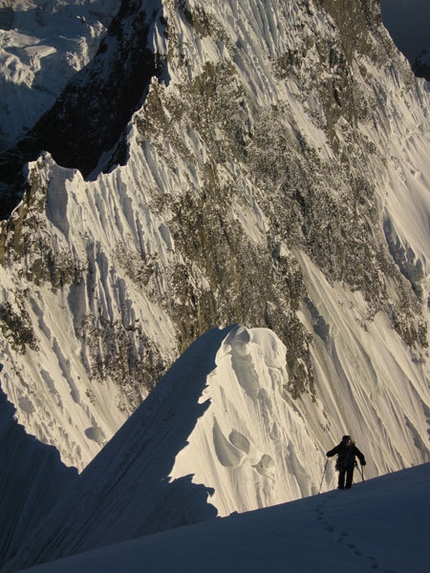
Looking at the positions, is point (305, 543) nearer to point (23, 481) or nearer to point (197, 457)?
point (197, 457)

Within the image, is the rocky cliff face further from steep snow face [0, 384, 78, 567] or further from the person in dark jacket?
the person in dark jacket

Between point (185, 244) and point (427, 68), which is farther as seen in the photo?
point (427, 68)

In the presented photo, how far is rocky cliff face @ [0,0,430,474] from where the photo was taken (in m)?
41.4

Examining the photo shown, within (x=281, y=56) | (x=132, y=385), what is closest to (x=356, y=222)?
(x=281, y=56)

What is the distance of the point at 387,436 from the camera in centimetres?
6525

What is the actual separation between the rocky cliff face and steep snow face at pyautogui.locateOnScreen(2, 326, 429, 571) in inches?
412

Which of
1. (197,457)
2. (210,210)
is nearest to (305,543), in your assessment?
(197,457)

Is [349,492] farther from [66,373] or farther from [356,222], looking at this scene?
[356,222]

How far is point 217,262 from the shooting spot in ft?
186

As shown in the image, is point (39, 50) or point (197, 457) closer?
point (197, 457)

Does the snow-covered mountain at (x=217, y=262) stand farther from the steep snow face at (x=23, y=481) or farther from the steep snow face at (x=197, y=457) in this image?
the steep snow face at (x=23, y=481)

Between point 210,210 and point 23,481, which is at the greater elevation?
point 210,210

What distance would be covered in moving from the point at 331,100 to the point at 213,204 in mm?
30882

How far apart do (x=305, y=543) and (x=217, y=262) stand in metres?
47.3
